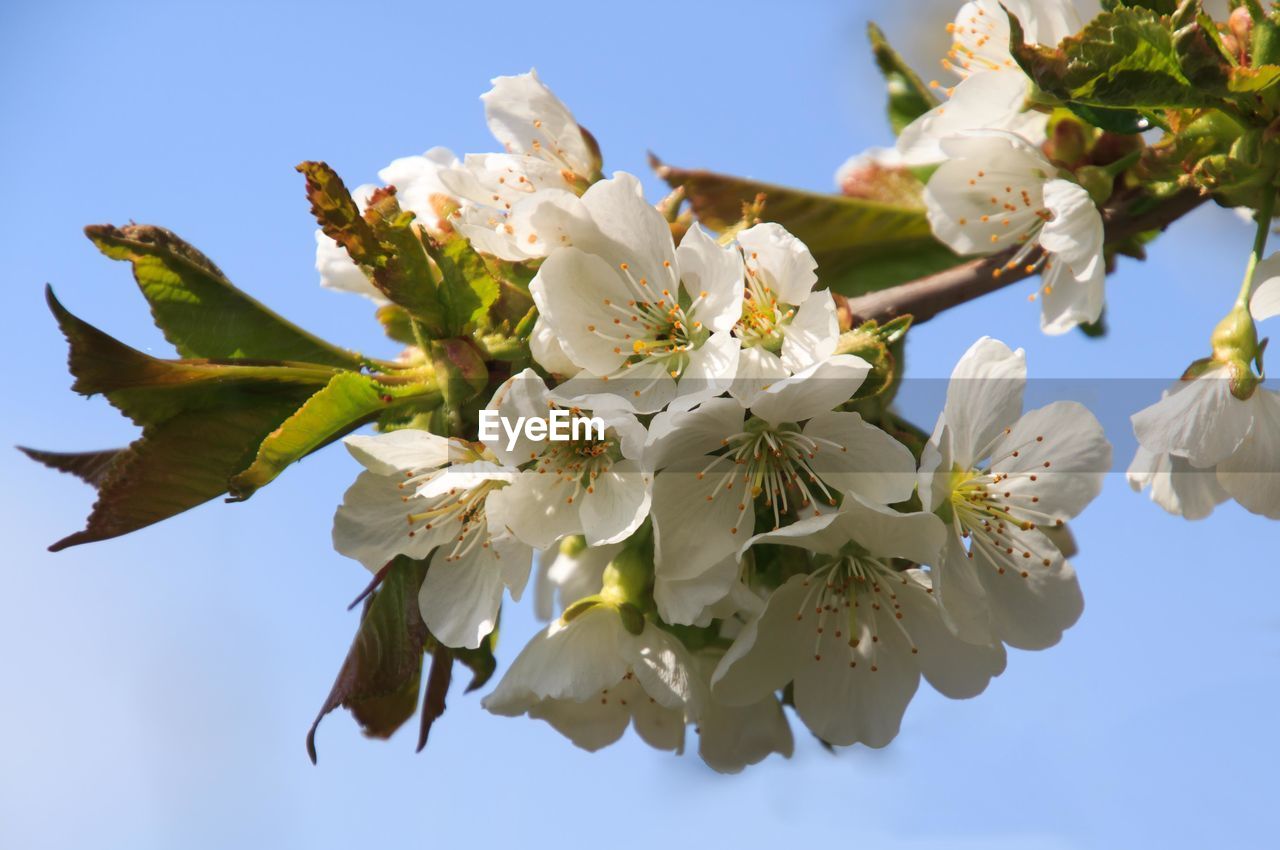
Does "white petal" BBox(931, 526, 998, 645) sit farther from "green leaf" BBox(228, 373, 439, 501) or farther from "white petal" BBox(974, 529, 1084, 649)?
"green leaf" BBox(228, 373, 439, 501)

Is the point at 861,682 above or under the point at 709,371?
under

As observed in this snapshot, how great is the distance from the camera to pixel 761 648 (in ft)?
4.35

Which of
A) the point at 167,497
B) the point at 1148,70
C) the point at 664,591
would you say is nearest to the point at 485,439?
the point at 664,591

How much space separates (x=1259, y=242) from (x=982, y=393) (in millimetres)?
470

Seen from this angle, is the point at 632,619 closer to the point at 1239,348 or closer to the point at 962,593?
the point at 962,593

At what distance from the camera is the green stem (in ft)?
4.46

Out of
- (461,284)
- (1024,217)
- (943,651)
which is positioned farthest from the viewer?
(1024,217)

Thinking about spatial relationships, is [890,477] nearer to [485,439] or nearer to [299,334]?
[485,439]

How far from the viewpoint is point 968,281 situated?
5.15 ft

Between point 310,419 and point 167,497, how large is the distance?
21 cm

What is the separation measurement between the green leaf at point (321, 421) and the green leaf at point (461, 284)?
92 millimetres

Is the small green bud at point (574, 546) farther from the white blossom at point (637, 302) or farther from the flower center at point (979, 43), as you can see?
the flower center at point (979, 43)

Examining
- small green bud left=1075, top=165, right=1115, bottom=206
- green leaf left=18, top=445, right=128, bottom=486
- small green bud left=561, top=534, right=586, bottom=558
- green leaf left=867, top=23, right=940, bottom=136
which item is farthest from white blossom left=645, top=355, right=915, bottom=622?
green leaf left=867, top=23, right=940, bottom=136

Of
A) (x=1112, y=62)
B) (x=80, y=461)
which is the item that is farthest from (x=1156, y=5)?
(x=80, y=461)
